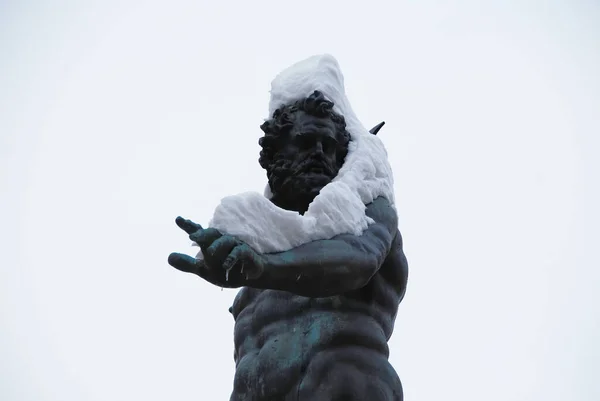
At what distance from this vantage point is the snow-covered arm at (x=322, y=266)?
139 inches

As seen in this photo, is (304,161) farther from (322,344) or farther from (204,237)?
(204,237)

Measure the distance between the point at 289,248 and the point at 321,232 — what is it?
201 mm

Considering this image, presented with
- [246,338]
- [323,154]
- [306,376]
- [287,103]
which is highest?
[287,103]

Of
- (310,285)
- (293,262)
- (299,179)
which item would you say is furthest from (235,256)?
(299,179)

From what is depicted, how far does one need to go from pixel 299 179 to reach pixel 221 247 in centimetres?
133

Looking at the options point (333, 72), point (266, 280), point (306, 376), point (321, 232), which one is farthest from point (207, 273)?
point (333, 72)

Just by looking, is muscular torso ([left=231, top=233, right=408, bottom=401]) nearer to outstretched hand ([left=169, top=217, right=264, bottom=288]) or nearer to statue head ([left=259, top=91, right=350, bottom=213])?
statue head ([left=259, top=91, right=350, bottom=213])

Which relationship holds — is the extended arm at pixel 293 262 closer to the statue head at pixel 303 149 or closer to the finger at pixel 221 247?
the finger at pixel 221 247

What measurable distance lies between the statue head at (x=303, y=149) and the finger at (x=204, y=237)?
1.25 m

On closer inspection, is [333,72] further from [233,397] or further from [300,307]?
[233,397]

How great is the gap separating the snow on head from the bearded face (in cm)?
11

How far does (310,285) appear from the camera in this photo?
11.9 feet

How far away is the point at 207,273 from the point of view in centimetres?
341

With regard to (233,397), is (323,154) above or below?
above
